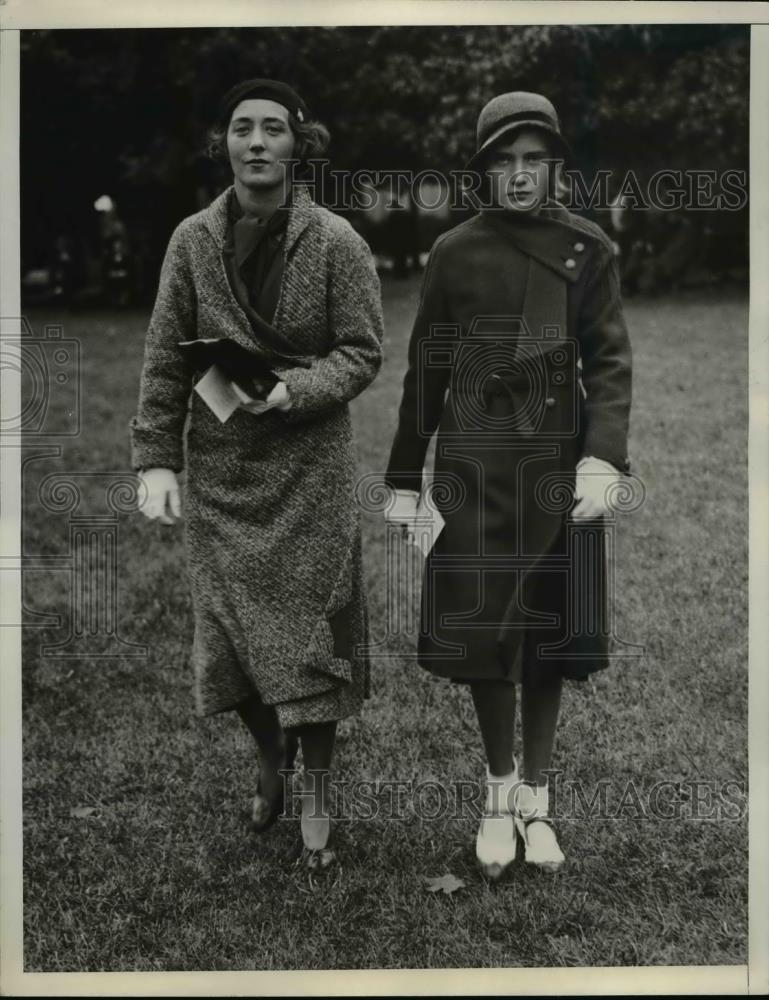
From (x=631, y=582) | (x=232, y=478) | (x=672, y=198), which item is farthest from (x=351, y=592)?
(x=672, y=198)

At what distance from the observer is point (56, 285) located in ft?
12.2

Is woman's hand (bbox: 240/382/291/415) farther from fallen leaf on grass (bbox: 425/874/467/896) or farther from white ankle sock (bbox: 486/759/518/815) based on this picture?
fallen leaf on grass (bbox: 425/874/467/896)

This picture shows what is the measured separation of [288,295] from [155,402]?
1.51ft

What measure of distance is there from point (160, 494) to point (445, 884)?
51.5 inches

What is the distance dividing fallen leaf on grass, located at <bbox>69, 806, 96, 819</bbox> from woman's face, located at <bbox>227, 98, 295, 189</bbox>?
1.85m

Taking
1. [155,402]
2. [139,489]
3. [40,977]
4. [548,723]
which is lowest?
[40,977]

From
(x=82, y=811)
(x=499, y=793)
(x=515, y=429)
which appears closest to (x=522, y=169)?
(x=515, y=429)

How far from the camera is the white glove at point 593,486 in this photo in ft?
10.9

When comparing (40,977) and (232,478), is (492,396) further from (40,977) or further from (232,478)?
(40,977)

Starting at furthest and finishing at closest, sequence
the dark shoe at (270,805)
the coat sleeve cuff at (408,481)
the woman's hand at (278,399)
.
→ the dark shoe at (270,805), the coat sleeve cuff at (408,481), the woman's hand at (278,399)

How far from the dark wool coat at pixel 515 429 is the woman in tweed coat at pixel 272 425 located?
20cm

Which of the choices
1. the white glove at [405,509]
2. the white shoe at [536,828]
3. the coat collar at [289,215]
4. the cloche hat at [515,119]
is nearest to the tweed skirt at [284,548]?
the white glove at [405,509]

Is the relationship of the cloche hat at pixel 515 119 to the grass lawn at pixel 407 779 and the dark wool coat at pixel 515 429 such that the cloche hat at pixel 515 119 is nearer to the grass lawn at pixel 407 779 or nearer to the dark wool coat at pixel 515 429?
the dark wool coat at pixel 515 429

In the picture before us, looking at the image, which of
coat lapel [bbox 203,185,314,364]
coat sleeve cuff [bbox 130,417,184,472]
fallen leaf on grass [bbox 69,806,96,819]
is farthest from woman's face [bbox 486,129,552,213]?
fallen leaf on grass [bbox 69,806,96,819]
